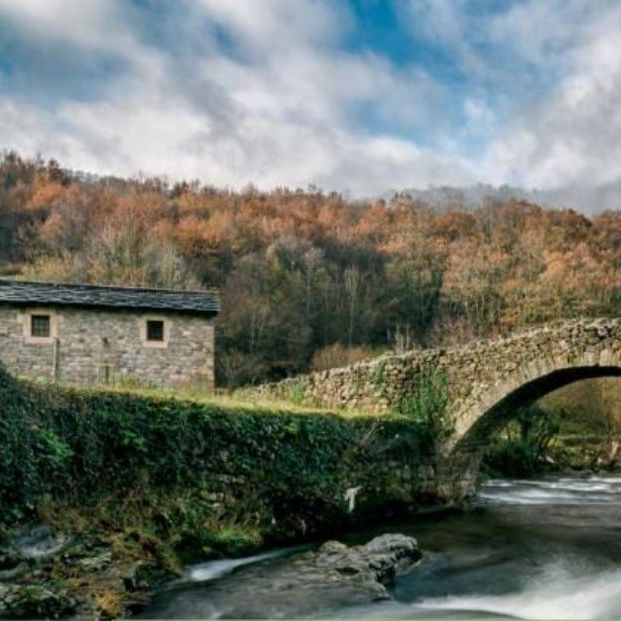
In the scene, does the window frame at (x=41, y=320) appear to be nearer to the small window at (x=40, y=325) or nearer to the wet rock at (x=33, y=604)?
the small window at (x=40, y=325)

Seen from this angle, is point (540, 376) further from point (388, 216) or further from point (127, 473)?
point (388, 216)

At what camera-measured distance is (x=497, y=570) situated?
9953 millimetres

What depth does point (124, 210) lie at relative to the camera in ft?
169

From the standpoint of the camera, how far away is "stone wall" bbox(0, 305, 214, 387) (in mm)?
19781

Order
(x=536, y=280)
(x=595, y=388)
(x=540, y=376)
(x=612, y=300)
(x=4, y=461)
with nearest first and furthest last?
(x=4, y=461) → (x=540, y=376) → (x=595, y=388) → (x=612, y=300) → (x=536, y=280)

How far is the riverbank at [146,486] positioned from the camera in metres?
7.24

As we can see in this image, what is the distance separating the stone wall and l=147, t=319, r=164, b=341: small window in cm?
11

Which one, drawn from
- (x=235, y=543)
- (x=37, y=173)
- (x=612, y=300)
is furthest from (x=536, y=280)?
(x=37, y=173)

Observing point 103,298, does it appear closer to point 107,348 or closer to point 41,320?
point 107,348

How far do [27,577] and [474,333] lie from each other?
30511mm

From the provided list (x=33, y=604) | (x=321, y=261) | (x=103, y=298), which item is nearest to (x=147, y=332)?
(x=103, y=298)

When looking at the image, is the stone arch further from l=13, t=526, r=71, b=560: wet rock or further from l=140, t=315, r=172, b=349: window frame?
l=13, t=526, r=71, b=560: wet rock

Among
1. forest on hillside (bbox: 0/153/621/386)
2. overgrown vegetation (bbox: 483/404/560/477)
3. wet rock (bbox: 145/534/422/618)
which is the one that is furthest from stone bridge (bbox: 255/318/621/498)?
forest on hillside (bbox: 0/153/621/386)

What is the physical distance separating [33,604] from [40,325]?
47.7 ft
